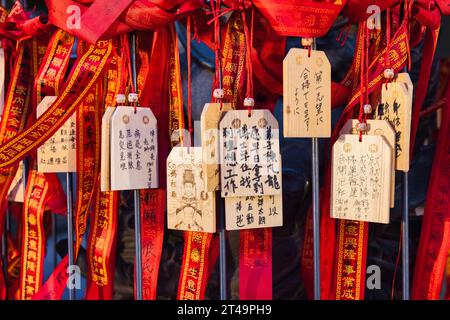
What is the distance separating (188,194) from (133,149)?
0.12m

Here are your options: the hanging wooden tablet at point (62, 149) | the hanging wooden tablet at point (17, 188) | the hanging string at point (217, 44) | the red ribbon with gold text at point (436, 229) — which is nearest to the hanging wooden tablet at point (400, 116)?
the red ribbon with gold text at point (436, 229)

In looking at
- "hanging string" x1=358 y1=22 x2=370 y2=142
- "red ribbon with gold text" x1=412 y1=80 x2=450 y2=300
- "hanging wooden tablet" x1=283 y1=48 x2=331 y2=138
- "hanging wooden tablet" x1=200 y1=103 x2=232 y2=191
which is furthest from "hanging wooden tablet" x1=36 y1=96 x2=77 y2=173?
"red ribbon with gold text" x1=412 y1=80 x2=450 y2=300

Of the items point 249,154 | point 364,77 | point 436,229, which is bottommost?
point 436,229

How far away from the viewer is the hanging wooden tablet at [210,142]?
1.02 m

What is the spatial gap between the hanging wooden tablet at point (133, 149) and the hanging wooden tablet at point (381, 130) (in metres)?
0.34

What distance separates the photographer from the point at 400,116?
102 centimetres

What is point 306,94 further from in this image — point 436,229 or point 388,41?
point 436,229

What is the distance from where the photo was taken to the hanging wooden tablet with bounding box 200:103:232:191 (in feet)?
3.34

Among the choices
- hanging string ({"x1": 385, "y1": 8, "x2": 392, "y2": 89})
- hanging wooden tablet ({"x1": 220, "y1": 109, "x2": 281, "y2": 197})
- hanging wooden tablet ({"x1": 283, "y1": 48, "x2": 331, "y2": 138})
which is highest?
hanging string ({"x1": 385, "y1": 8, "x2": 392, "y2": 89})

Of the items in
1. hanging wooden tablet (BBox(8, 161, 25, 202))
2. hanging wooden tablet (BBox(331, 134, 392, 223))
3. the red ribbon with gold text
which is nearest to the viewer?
hanging wooden tablet (BBox(331, 134, 392, 223))

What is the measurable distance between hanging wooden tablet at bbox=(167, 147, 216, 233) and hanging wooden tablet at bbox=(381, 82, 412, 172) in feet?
1.03

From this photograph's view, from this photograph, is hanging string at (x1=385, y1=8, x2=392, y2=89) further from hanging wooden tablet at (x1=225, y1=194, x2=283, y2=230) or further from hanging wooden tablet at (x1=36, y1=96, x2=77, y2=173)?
hanging wooden tablet at (x1=36, y1=96, x2=77, y2=173)

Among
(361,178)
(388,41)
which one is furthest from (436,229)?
(388,41)

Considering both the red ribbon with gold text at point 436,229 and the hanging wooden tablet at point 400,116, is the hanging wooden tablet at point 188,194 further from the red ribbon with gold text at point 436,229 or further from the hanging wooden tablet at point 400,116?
the red ribbon with gold text at point 436,229
